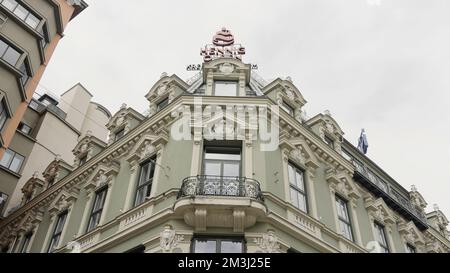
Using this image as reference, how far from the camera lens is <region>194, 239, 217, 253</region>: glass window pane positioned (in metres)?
13.1

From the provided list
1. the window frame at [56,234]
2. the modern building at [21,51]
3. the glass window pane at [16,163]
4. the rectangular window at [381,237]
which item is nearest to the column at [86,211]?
the window frame at [56,234]

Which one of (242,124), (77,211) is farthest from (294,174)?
(77,211)

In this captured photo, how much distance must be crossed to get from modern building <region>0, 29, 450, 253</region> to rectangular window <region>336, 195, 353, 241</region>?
0.19 feet

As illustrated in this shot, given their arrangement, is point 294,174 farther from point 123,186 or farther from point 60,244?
point 60,244

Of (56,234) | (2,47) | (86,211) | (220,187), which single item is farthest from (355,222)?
(2,47)

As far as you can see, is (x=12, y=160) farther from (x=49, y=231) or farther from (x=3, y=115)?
(x=49, y=231)

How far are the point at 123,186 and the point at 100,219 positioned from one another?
1.57 metres

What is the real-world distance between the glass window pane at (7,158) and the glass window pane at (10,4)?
977 centimetres

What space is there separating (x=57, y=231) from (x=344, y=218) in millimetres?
13114

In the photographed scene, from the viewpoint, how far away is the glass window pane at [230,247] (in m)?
13.1

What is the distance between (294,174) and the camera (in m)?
17.1

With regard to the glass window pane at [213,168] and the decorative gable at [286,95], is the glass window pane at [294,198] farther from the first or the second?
the decorative gable at [286,95]

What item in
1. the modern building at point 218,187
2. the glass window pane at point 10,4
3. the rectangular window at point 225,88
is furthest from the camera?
the glass window pane at point 10,4
